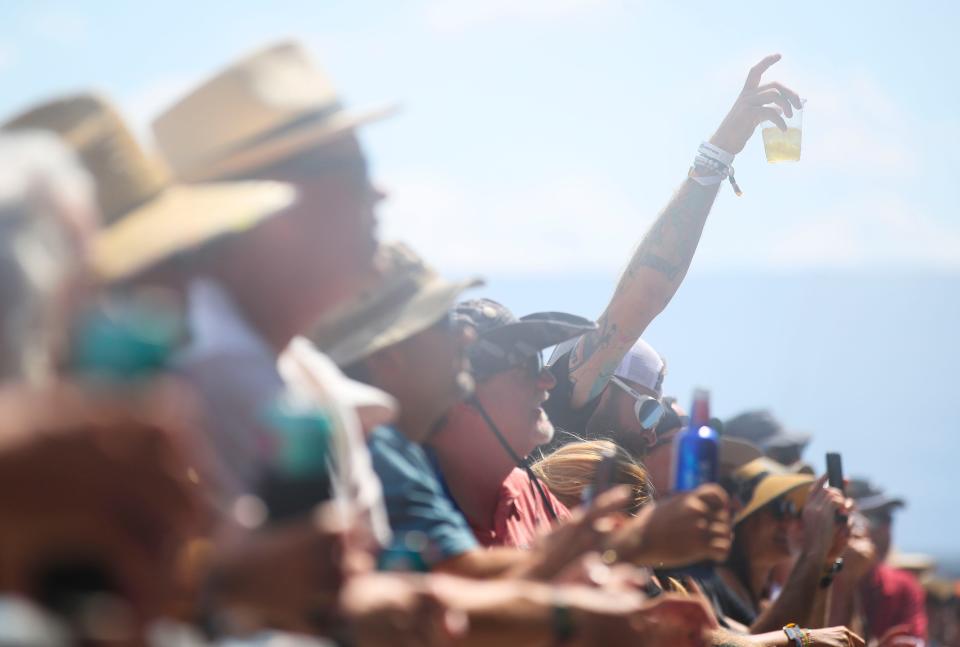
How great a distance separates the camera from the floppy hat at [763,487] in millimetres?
6980

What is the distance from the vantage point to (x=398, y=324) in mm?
4039

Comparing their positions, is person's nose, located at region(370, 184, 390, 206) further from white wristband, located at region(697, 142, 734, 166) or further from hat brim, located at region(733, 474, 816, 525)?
hat brim, located at region(733, 474, 816, 525)

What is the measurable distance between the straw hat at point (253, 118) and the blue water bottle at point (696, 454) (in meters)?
1.18

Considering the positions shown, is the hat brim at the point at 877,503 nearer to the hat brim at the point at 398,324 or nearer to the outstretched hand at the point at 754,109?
the outstretched hand at the point at 754,109

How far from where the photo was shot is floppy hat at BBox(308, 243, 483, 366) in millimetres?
4004

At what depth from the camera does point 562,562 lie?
3.59 metres

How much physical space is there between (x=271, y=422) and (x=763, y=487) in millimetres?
4769

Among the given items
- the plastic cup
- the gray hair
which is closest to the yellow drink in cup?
the plastic cup

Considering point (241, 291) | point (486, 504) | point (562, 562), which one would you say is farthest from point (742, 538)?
point (241, 291)

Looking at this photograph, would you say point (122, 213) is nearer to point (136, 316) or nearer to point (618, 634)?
point (136, 316)

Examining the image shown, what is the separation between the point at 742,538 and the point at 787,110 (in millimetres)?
2166


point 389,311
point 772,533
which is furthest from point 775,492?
point 389,311

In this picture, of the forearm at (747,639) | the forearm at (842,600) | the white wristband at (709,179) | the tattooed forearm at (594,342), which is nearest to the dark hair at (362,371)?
the forearm at (747,639)

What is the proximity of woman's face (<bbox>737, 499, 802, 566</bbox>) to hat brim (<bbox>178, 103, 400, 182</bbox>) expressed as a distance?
13.6 feet
